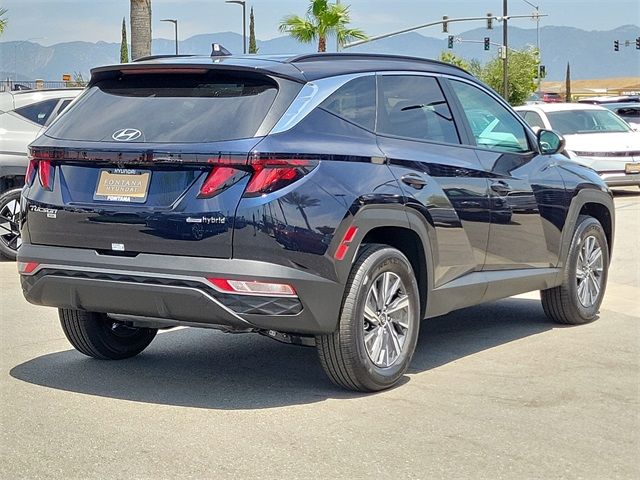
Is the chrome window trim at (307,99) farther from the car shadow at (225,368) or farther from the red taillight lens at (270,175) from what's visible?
the car shadow at (225,368)

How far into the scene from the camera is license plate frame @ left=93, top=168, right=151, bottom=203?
18.6ft

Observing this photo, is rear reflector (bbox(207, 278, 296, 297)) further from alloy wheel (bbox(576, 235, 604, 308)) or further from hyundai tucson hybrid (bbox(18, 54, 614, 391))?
alloy wheel (bbox(576, 235, 604, 308))

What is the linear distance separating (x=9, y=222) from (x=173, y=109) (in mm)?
6590

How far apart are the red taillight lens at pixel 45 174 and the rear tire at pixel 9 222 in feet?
19.2

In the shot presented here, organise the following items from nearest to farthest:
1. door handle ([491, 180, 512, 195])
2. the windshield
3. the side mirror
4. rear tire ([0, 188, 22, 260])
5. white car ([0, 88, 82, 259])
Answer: door handle ([491, 180, 512, 195]) → the side mirror → rear tire ([0, 188, 22, 260]) → white car ([0, 88, 82, 259]) → the windshield

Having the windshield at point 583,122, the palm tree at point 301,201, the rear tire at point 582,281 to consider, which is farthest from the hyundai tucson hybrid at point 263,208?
the windshield at point 583,122

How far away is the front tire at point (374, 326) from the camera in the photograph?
577cm

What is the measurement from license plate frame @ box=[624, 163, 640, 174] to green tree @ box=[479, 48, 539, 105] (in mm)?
51534

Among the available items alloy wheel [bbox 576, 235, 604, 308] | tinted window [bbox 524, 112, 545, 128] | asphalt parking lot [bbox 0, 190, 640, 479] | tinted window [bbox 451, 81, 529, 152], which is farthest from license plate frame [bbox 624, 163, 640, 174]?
tinted window [bbox 451, 81, 529, 152]

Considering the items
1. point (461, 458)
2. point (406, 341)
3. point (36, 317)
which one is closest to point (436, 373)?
point (406, 341)

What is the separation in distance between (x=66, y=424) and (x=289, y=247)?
1356 mm

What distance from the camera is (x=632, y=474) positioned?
15.7 feet

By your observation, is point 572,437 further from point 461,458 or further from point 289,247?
point 289,247

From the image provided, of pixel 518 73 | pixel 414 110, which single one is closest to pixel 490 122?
pixel 414 110
